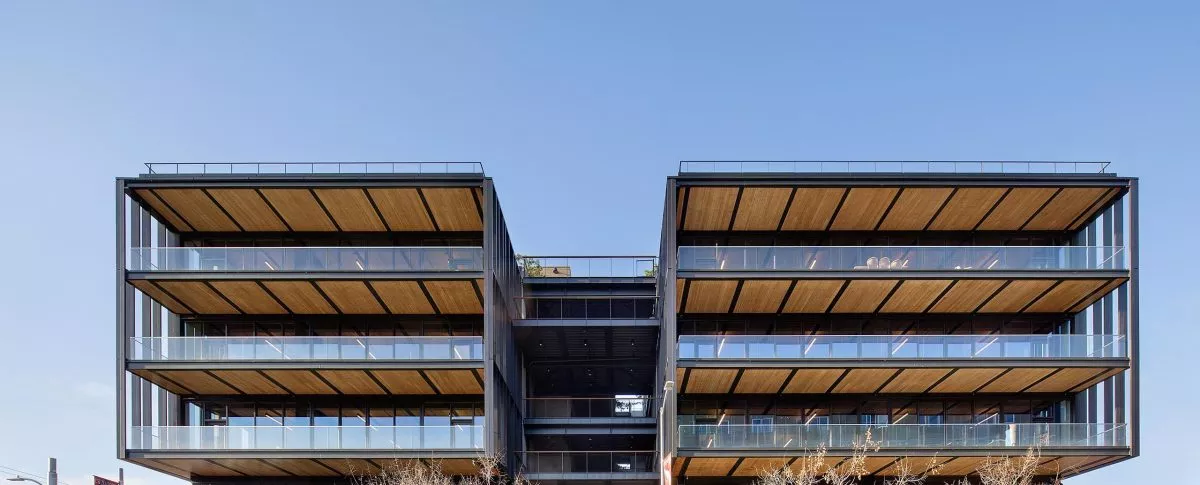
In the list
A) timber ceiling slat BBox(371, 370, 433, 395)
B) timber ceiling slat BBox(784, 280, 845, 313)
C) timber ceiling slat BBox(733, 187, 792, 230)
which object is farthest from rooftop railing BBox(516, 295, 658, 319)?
timber ceiling slat BBox(784, 280, 845, 313)

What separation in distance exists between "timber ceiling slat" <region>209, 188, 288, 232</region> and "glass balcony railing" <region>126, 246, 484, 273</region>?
1664mm

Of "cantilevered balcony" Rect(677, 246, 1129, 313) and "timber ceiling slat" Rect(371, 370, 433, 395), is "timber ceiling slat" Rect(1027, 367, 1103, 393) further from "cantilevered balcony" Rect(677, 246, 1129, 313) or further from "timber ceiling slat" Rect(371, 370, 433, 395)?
"timber ceiling slat" Rect(371, 370, 433, 395)

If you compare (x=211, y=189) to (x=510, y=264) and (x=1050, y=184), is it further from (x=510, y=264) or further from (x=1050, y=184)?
(x=1050, y=184)

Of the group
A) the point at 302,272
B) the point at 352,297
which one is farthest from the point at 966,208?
the point at 302,272

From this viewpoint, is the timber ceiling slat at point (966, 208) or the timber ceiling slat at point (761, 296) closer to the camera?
the timber ceiling slat at point (966, 208)

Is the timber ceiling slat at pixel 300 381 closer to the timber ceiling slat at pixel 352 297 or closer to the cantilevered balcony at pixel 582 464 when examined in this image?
the timber ceiling slat at pixel 352 297

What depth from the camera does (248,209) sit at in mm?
29031

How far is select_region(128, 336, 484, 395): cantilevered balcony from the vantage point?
88.5 feet

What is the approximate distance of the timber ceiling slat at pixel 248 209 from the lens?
91.2 feet

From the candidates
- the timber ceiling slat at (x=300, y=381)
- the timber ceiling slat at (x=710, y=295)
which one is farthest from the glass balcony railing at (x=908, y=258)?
the timber ceiling slat at (x=300, y=381)

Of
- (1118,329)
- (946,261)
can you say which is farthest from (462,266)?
(1118,329)

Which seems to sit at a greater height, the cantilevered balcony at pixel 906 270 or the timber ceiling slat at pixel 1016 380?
the cantilevered balcony at pixel 906 270

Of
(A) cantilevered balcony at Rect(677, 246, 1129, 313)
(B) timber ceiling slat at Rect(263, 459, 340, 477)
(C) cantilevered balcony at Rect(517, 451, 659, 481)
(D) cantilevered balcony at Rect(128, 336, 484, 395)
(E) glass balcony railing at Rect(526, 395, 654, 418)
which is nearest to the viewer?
(D) cantilevered balcony at Rect(128, 336, 484, 395)

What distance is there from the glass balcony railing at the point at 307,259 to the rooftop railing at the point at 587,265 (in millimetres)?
11038
